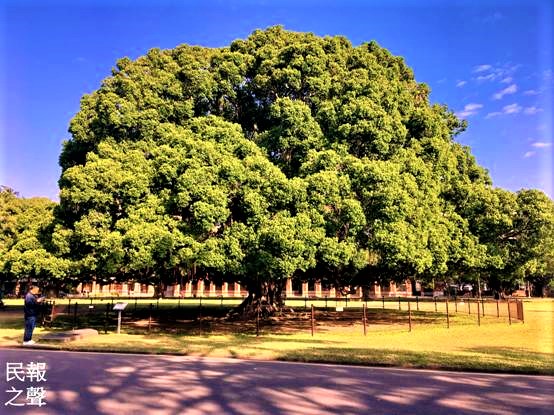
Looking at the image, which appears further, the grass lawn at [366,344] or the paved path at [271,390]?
the grass lawn at [366,344]

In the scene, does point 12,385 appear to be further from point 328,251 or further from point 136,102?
point 136,102

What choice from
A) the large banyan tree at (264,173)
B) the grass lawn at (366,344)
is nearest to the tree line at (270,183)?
the large banyan tree at (264,173)

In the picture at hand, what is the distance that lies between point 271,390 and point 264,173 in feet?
42.9

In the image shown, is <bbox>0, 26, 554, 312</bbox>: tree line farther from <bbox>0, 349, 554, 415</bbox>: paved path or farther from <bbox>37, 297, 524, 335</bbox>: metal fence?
<bbox>0, 349, 554, 415</bbox>: paved path

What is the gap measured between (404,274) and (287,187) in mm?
9248

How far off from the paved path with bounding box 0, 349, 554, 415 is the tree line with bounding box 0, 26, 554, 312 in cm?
831

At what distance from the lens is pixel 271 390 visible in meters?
8.77

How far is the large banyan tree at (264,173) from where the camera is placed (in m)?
19.8

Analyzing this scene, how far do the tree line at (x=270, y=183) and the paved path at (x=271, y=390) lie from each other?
8.31 m

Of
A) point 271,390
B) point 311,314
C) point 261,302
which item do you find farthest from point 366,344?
point 261,302

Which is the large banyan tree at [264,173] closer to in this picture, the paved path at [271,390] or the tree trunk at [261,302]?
the tree trunk at [261,302]

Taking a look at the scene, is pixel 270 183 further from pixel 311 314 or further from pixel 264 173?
pixel 311 314

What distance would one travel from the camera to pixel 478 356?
44.0 ft

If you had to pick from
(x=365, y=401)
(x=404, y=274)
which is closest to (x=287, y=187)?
(x=404, y=274)
